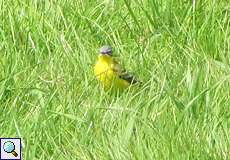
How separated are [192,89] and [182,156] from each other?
535 mm

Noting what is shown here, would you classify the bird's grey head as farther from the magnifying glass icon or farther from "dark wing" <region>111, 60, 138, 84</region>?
the magnifying glass icon

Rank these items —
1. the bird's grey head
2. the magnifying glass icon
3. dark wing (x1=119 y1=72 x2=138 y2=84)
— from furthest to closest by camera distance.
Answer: the bird's grey head → dark wing (x1=119 y1=72 x2=138 y2=84) → the magnifying glass icon

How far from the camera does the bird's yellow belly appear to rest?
364 cm

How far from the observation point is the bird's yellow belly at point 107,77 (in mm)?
3641

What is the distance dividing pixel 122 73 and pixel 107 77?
75 mm

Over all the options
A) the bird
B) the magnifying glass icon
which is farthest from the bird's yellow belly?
the magnifying glass icon

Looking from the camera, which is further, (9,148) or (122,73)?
(122,73)

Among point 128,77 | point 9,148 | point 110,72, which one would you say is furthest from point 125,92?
point 9,148

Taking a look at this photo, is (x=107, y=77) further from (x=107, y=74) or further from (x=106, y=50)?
(x=106, y=50)

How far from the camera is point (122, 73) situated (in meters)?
3.68

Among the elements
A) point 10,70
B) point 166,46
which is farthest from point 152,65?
point 10,70

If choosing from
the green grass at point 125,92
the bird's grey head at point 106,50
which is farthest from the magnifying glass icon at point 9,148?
the bird's grey head at point 106,50

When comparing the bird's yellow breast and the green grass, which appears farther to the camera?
the bird's yellow breast

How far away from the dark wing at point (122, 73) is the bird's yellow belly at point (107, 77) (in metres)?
0.02
